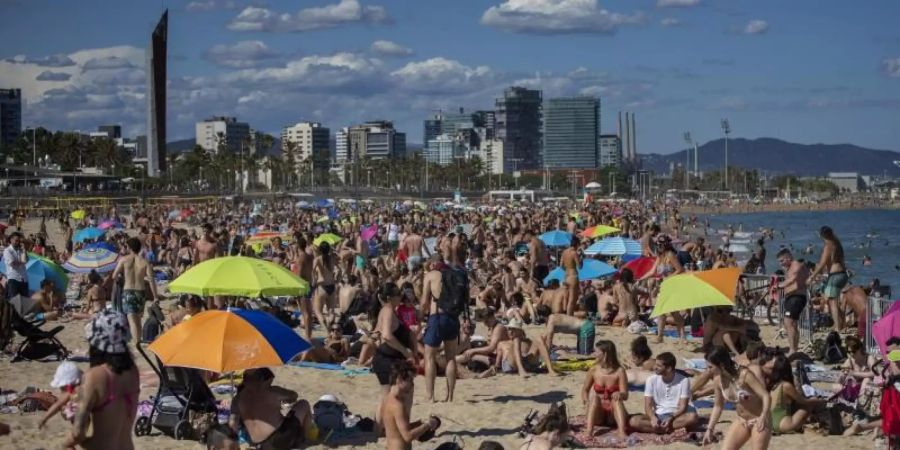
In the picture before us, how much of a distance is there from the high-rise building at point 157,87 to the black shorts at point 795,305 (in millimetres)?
76337

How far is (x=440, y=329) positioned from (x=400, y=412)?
2.37 meters

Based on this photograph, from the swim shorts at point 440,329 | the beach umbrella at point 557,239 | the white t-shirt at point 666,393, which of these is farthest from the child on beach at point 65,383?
the beach umbrella at point 557,239

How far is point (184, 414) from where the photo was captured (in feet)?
28.5

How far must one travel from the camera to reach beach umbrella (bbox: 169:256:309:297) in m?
10.4

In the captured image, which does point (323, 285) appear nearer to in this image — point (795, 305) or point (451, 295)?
point (451, 295)

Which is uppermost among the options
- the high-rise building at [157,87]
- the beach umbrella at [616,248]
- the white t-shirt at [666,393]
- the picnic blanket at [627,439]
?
the high-rise building at [157,87]

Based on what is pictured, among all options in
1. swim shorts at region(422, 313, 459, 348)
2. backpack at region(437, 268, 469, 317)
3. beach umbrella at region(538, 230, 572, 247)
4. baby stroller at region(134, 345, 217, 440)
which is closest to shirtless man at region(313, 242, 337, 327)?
backpack at region(437, 268, 469, 317)

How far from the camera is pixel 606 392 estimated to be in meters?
8.93

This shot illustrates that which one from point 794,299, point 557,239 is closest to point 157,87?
point 557,239

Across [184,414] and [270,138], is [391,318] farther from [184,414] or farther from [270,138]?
[270,138]

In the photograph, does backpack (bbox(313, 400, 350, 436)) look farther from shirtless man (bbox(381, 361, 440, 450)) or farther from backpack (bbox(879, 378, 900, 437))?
backpack (bbox(879, 378, 900, 437))

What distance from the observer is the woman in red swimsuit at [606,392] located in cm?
887

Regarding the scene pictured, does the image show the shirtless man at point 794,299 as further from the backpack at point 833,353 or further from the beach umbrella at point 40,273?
the beach umbrella at point 40,273

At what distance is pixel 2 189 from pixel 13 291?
204ft
